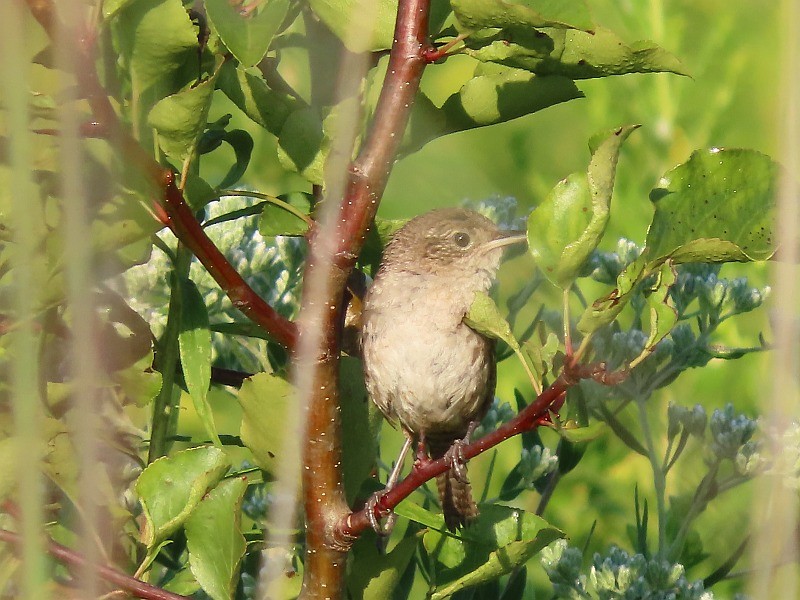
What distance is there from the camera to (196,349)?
1.76 meters

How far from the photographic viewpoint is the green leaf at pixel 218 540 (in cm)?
169

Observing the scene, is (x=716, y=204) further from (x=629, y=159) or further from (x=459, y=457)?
→ (x=629, y=159)

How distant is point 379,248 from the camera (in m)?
2.03

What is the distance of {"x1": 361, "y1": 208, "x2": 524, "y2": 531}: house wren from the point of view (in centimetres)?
260

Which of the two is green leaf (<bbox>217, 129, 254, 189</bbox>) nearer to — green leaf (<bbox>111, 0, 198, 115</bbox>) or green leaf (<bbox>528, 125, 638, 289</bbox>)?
green leaf (<bbox>111, 0, 198, 115</bbox>)

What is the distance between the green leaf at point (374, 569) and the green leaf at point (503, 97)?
72 centimetres

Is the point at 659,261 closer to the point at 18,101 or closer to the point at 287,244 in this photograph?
the point at 18,101

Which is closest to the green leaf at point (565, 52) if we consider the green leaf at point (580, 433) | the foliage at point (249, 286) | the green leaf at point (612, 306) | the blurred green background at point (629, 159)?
the foliage at point (249, 286)

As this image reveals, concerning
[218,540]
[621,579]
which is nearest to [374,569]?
[218,540]

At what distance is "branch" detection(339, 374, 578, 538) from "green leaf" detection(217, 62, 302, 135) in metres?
0.56

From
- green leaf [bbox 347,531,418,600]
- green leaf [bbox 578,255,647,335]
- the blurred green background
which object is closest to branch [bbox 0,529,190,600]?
green leaf [bbox 347,531,418,600]

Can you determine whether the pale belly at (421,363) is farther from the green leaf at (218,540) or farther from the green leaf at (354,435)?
the green leaf at (218,540)

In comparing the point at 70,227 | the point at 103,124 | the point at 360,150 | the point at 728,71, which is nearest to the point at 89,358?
the point at 70,227

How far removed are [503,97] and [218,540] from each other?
78 cm
